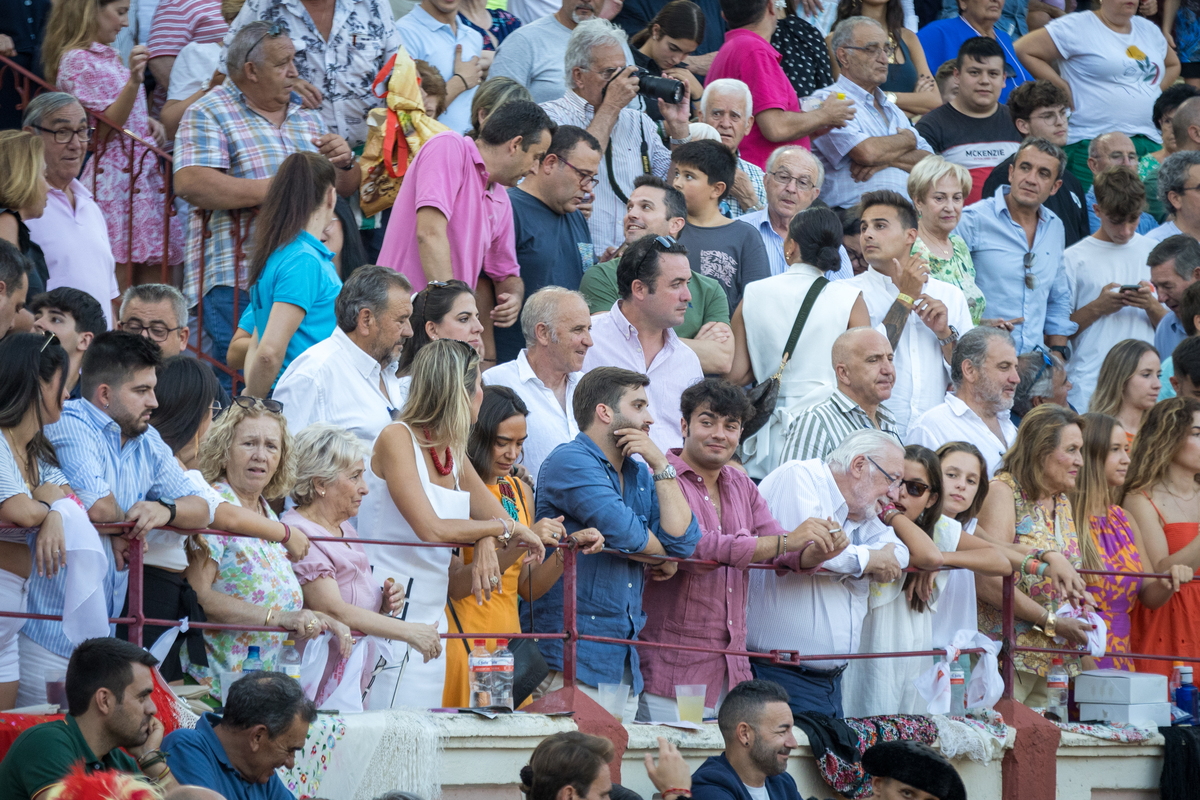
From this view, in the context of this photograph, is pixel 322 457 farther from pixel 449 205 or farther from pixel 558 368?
pixel 449 205

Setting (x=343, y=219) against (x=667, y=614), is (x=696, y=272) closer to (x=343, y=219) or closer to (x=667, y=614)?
(x=343, y=219)

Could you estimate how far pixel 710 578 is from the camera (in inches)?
245

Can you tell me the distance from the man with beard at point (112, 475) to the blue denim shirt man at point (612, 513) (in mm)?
1441

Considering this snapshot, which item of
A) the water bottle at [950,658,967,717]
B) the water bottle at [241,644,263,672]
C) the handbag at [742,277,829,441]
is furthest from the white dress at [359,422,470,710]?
the water bottle at [950,658,967,717]

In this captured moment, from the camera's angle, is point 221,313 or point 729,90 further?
point 729,90

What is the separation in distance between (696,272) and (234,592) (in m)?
3.62

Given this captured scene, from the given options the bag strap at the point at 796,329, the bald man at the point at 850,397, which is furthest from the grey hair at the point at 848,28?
the bald man at the point at 850,397

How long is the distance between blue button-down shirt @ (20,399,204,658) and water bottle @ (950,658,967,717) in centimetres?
349

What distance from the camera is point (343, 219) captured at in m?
8.02

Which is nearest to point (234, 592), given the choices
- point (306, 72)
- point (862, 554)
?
point (862, 554)

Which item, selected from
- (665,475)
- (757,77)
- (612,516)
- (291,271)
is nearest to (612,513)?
(612,516)

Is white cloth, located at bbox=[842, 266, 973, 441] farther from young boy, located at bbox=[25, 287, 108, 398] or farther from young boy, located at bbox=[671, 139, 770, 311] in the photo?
young boy, located at bbox=[25, 287, 108, 398]

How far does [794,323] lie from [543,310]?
1.52 metres

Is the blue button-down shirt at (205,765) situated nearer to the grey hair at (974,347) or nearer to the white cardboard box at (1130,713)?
the white cardboard box at (1130,713)
